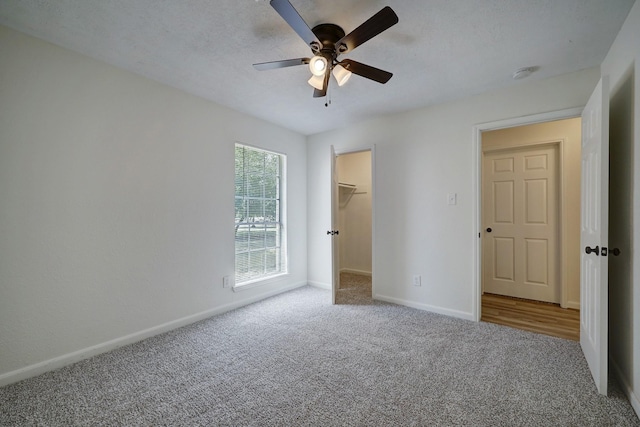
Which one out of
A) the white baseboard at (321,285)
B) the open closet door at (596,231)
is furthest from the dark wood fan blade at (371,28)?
the white baseboard at (321,285)

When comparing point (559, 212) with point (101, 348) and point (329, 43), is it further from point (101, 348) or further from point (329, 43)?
point (101, 348)

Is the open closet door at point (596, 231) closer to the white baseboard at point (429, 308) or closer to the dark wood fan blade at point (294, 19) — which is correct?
the white baseboard at point (429, 308)

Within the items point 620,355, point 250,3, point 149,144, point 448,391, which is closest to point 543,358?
point 620,355

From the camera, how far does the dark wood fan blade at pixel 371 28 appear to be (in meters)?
1.45

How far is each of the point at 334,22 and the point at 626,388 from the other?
2.95 m

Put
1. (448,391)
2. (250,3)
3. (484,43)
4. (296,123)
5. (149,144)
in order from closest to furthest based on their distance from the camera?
(250,3), (448,391), (484,43), (149,144), (296,123)

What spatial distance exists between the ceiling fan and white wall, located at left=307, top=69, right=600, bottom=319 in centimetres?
147

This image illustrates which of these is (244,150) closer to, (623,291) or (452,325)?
(452,325)

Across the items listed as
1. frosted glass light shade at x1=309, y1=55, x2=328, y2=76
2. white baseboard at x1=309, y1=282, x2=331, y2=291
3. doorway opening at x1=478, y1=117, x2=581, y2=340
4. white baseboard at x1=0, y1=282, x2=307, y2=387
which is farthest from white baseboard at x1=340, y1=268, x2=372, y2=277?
frosted glass light shade at x1=309, y1=55, x2=328, y2=76

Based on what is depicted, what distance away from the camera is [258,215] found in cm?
373

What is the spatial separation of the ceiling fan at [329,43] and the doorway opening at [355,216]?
297cm

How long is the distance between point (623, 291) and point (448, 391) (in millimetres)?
1334

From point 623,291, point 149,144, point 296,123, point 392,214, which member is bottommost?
point 623,291

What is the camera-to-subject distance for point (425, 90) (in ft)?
9.30
